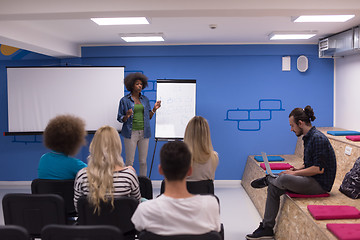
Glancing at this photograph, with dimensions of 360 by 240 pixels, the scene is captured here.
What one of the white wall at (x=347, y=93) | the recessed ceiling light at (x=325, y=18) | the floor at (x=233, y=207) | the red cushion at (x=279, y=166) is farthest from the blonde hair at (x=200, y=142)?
the white wall at (x=347, y=93)

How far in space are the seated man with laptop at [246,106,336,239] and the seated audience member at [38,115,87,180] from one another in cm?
187

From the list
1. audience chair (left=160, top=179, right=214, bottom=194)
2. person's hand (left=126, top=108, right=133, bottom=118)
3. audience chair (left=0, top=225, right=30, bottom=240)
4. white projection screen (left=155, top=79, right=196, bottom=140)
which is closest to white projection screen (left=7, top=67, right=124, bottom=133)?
white projection screen (left=155, top=79, right=196, bottom=140)

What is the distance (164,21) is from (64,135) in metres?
2.07

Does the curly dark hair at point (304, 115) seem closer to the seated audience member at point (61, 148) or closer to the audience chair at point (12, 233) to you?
the seated audience member at point (61, 148)

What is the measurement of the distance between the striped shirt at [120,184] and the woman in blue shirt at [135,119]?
241cm

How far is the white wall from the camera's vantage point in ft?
15.7

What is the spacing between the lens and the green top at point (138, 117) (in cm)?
466

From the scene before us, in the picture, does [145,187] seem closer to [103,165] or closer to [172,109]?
[103,165]

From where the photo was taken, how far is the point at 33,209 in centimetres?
216

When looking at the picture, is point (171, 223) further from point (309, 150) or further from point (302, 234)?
point (309, 150)

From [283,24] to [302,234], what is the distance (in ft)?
8.38

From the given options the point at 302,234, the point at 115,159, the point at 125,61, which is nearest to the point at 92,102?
the point at 125,61

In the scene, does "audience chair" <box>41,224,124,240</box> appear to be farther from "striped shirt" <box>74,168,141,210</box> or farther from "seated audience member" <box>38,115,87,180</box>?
"seated audience member" <box>38,115,87,180</box>

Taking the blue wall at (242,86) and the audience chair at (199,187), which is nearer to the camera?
the audience chair at (199,187)
